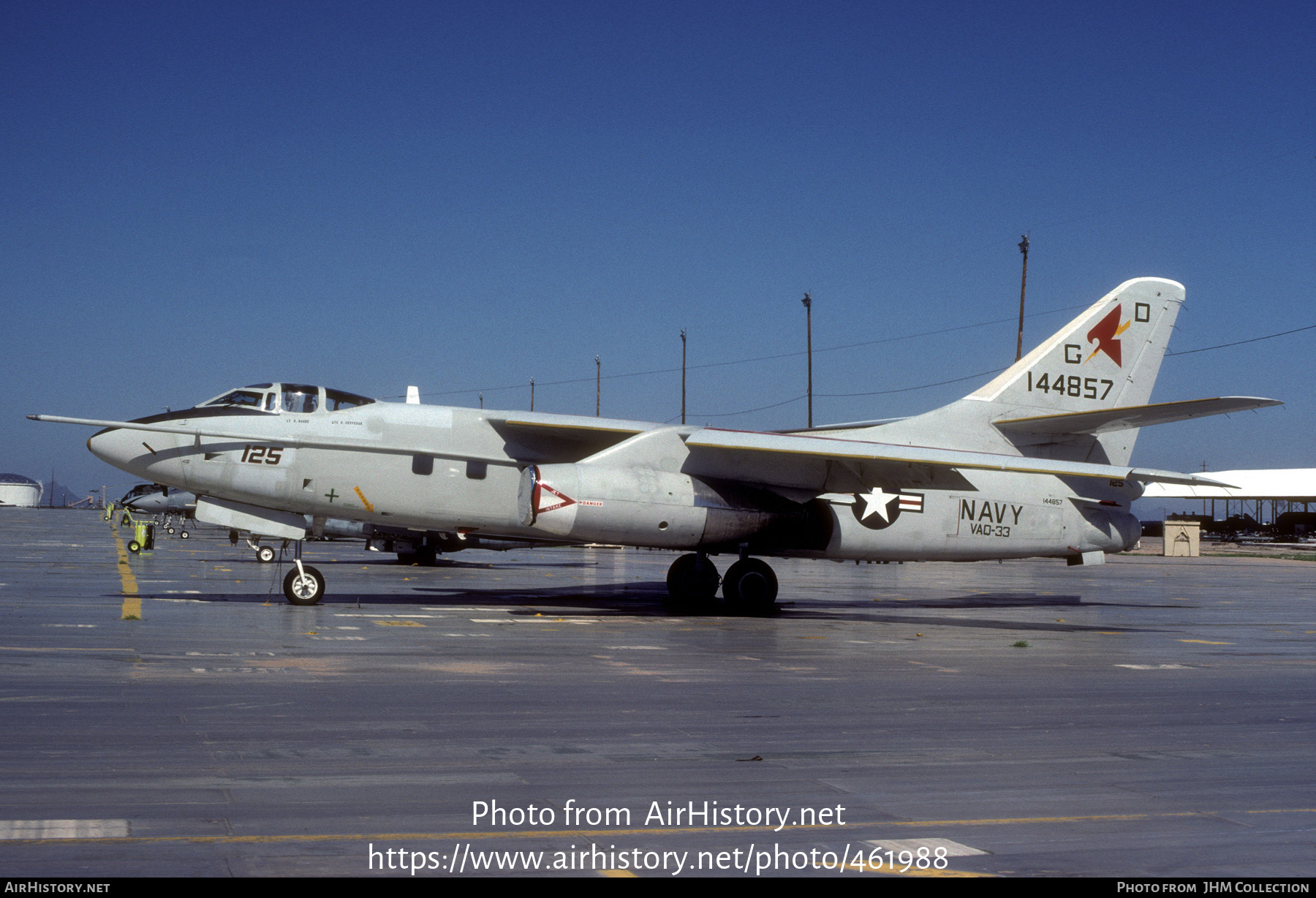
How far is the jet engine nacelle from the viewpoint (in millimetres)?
17531

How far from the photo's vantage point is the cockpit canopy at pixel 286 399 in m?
18.3

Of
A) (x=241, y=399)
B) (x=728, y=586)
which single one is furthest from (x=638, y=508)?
(x=241, y=399)

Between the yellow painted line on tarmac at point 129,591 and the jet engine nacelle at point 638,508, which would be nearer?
the yellow painted line on tarmac at point 129,591

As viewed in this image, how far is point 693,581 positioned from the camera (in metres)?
20.8

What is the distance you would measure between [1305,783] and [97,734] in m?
8.09

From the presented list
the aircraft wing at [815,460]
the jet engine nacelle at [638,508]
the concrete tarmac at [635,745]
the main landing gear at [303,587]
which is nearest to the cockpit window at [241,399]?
the main landing gear at [303,587]

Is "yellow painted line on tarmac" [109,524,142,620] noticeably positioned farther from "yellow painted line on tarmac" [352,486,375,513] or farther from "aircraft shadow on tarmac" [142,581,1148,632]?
"yellow painted line on tarmac" [352,486,375,513]

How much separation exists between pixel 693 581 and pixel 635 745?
512 inches

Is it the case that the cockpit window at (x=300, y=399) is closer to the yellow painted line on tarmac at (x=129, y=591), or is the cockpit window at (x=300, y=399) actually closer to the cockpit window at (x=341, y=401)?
the cockpit window at (x=341, y=401)

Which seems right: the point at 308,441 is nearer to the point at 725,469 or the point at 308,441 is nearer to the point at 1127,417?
the point at 725,469

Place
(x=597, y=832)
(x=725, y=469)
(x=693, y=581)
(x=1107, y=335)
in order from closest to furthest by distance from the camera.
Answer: (x=597, y=832) → (x=725, y=469) → (x=693, y=581) → (x=1107, y=335)

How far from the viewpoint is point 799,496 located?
19.9 metres

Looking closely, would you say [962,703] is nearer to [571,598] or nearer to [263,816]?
[263,816]

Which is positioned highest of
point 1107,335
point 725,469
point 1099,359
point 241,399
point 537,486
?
point 1107,335
